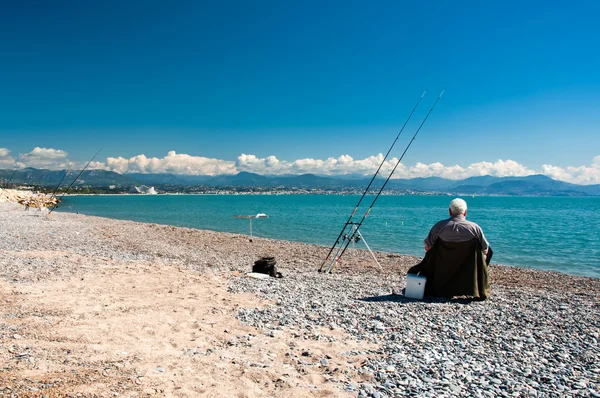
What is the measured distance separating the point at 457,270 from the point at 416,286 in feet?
2.88

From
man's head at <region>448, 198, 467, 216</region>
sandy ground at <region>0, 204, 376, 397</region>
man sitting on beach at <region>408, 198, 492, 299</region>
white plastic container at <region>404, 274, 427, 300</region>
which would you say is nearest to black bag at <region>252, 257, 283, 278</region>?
sandy ground at <region>0, 204, 376, 397</region>

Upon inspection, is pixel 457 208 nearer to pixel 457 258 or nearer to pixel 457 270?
pixel 457 258

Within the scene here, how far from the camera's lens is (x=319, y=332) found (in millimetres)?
6445

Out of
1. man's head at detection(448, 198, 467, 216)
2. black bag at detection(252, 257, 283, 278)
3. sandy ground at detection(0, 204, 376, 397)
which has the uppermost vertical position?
man's head at detection(448, 198, 467, 216)

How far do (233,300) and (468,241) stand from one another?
15.7ft

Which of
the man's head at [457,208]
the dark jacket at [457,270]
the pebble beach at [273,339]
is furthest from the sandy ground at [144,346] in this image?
the man's head at [457,208]

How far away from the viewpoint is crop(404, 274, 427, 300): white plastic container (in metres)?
8.63

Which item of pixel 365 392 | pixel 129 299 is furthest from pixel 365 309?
pixel 129 299

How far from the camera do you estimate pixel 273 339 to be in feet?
19.9

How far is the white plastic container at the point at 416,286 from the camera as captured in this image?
863cm

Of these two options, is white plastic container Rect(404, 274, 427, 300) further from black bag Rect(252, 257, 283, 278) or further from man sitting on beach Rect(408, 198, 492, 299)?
black bag Rect(252, 257, 283, 278)

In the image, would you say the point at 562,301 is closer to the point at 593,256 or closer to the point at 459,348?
the point at 459,348

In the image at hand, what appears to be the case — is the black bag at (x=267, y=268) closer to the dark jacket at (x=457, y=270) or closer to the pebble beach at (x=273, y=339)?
the pebble beach at (x=273, y=339)

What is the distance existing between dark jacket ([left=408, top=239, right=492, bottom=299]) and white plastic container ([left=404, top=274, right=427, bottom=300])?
192mm
